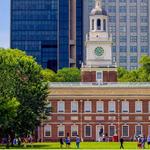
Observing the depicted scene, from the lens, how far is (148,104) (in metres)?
117

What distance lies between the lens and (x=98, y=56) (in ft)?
406

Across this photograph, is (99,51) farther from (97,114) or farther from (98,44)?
(97,114)

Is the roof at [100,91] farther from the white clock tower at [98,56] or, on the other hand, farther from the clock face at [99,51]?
the clock face at [99,51]

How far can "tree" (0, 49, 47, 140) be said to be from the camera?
93375 millimetres

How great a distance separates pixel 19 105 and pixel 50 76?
58.2 m

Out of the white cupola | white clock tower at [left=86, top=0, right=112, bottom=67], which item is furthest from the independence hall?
the white cupola

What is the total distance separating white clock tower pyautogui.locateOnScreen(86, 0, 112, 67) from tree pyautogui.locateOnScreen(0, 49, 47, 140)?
26640 mm

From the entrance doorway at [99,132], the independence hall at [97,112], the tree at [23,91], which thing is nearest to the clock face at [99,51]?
the independence hall at [97,112]

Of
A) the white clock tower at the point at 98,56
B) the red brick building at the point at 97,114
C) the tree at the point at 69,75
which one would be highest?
the white clock tower at the point at 98,56

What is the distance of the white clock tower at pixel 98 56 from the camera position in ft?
403

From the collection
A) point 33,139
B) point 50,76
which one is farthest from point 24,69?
point 50,76

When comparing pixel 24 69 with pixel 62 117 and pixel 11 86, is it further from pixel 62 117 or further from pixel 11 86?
pixel 62 117

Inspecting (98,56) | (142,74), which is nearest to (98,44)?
(98,56)

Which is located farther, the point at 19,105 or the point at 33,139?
the point at 33,139
